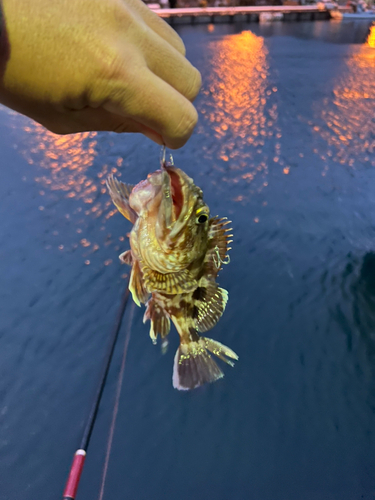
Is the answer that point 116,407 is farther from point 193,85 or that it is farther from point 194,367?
point 193,85

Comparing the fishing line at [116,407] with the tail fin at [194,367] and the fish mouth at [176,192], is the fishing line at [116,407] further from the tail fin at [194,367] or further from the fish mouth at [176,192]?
the fish mouth at [176,192]

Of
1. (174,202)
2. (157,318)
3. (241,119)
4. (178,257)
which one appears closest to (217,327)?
(157,318)

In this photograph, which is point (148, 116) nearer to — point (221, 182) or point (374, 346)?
point (374, 346)

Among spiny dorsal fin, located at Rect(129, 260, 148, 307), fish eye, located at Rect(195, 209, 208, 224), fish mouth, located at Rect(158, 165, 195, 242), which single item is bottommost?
spiny dorsal fin, located at Rect(129, 260, 148, 307)

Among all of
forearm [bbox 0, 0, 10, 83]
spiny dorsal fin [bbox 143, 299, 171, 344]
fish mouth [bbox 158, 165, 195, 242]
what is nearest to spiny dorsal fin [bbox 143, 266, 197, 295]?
spiny dorsal fin [bbox 143, 299, 171, 344]

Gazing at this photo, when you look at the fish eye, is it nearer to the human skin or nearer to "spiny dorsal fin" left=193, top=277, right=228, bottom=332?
"spiny dorsal fin" left=193, top=277, right=228, bottom=332

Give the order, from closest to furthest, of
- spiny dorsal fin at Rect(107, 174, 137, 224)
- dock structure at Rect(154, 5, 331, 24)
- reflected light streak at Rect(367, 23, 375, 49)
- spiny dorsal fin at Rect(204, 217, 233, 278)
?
1. spiny dorsal fin at Rect(107, 174, 137, 224)
2. spiny dorsal fin at Rect(204, 217, 233, 278)
3. reflected light streak at Rect(367, 23, 375, 49)
4. dock structure at Rect(154, 5, 331, 24)

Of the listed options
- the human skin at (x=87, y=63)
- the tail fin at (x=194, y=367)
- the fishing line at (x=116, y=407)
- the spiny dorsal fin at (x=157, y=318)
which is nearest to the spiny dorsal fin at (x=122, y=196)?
the spiny dorsal fin at (x=157, y=318)
